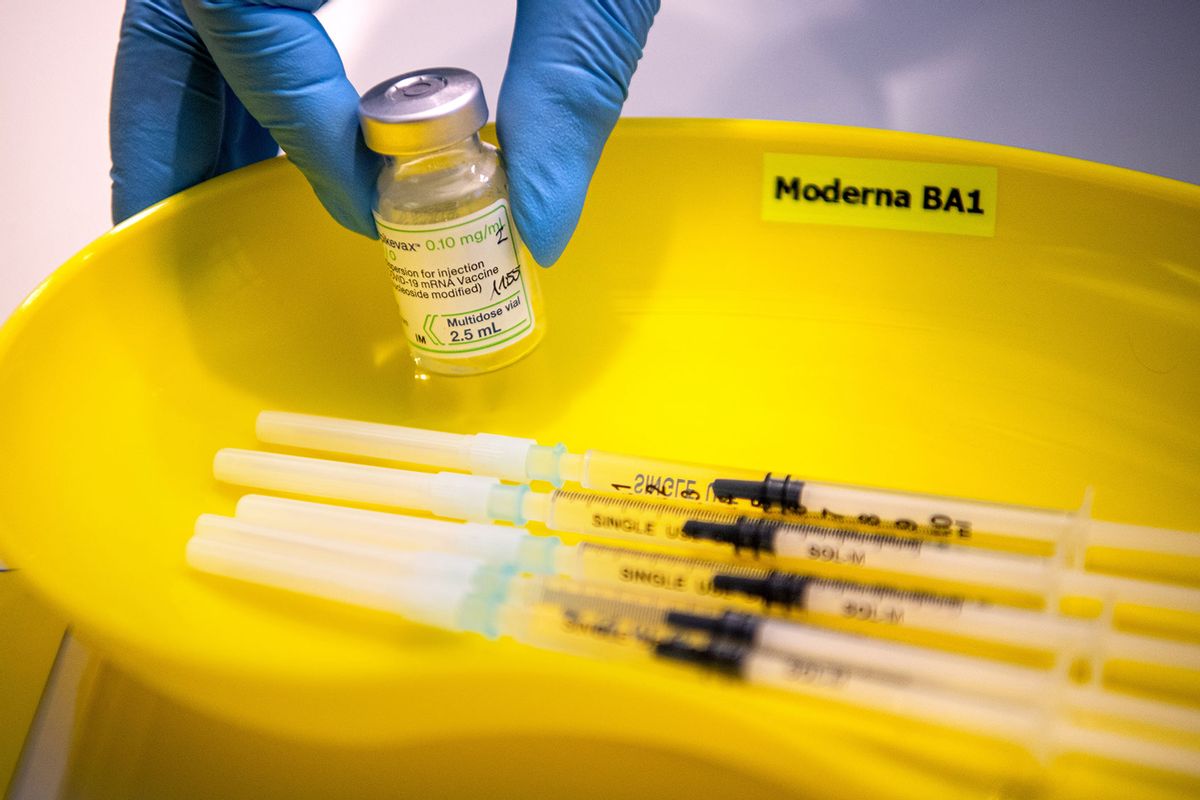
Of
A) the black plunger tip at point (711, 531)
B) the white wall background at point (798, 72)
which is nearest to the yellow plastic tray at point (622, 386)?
the black plunger tip at point (711, 531)

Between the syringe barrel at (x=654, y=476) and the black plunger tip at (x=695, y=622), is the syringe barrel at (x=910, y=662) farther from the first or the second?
the syringe barrel at (x=654, y=476)

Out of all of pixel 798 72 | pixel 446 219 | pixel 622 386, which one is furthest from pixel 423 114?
pixel 798 72

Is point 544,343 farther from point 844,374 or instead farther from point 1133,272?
point 1133,272

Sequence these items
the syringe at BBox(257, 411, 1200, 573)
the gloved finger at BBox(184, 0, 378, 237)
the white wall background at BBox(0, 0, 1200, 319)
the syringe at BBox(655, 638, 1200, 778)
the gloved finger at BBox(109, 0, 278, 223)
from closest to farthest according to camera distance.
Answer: the syringe at BBox(655, 638, 1200, 778) → the syringe at BBox(257, 411, 1200, 573) → the gloved finger at BBox(184, 0, 378, 237) → the gloved finger at BBox(109, 0, 278, 223) → the white wall background at BBox(0, 0, 1200, 319)

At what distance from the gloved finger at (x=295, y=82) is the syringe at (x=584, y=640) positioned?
0.28 meters

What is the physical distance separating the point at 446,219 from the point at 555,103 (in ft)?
0.40

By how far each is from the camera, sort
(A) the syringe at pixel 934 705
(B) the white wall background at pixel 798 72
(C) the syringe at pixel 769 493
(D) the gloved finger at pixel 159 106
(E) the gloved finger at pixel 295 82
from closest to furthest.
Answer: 1. (A) the syringe at pixel 934 705
2. (C) the syringe at pixel 769 493
3. (E) the gloved finger at pixel 295 82
4. (D) the gloved finger at pixel 159 106
5. (B) the white wall background at pixel 798 72

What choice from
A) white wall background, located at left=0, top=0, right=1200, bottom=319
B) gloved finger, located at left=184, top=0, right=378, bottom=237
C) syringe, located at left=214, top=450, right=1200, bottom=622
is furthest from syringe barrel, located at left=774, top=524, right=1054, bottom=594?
white wall background, located at left=0, top=0, right=1200, bottom=319

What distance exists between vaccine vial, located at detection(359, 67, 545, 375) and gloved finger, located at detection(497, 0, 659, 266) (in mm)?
21

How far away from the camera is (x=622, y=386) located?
0.78 meters

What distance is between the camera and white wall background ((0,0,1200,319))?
3.29ft

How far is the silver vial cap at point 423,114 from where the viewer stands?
607mm

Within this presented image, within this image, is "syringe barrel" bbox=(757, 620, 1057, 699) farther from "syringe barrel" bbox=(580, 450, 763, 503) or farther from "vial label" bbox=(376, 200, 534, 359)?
"vial label" bbox=(376, 200, 534, 359)

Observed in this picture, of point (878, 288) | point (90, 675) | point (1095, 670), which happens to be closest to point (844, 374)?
point (878, 288)
